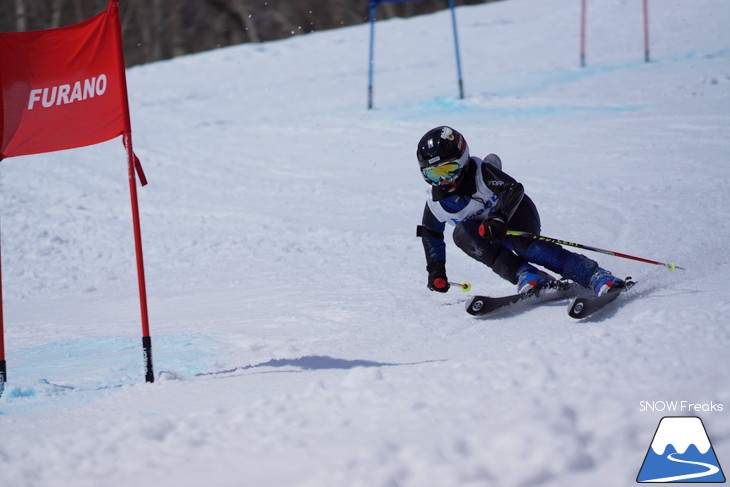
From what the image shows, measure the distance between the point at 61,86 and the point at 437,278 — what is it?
2.55 meters

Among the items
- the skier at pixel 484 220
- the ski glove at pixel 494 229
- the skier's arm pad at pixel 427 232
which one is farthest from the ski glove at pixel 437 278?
the ski glove at pixel 494 229

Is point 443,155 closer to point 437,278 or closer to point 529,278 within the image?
point 437,278

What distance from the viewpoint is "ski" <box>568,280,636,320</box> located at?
4.56 metres

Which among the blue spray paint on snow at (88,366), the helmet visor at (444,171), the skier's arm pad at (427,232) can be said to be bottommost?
the blue spray paint on snow at (88,366)

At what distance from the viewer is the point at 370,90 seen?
46.2ft

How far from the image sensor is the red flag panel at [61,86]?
4227mm

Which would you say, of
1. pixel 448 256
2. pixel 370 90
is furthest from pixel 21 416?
pixel 370 90

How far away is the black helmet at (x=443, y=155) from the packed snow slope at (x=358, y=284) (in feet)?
3.18

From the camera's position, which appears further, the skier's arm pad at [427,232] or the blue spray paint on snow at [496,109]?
the blue spray paint on snow at [496,109]

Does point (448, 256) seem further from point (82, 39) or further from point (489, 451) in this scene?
point (489, 451)

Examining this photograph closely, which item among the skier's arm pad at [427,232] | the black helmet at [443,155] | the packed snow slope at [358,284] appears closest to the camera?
the packed snow slope at [358,284]

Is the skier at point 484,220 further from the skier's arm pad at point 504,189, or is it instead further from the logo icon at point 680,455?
the logo icon at point 680,455

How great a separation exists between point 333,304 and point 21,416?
2556 mm

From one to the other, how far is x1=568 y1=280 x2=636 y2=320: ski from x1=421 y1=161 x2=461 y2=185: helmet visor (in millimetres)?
1105
